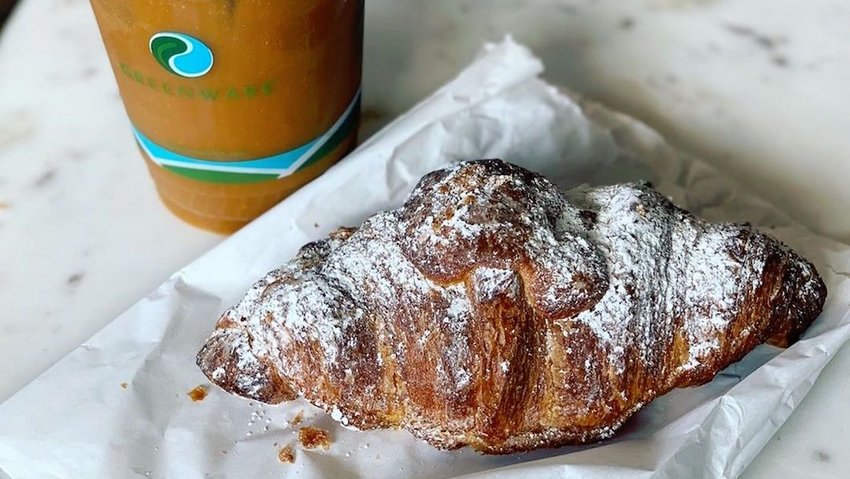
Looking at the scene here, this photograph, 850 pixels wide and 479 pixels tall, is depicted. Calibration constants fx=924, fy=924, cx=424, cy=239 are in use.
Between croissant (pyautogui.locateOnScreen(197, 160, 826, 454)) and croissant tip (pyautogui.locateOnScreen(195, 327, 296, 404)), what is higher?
croissant (pyautogui.locateOnScreen(197, 160, 826, 454))

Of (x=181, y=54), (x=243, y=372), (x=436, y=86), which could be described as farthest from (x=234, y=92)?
(x=436, y=86)

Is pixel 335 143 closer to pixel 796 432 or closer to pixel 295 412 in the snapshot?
pixel 295 412

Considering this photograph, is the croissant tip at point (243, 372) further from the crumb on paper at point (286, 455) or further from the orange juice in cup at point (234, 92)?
the orange juice in cup at point (234, 92)

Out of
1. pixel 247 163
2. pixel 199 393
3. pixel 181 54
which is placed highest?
pixel 181 54

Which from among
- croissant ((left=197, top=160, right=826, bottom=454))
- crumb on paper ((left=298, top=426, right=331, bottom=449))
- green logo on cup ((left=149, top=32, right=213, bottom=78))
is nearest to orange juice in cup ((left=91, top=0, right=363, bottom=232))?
green logo on cup ((left=149, top=32, right=213, bottom=78))

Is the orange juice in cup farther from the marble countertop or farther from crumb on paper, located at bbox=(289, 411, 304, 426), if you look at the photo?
crumb on paper, located at bbox=(289, 411, 304, 426)

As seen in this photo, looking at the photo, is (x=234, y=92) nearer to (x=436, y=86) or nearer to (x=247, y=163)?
(x=247, y=163)
